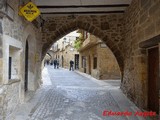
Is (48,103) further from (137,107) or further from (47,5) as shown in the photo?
(47,5)

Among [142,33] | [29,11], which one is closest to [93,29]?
[142,33]

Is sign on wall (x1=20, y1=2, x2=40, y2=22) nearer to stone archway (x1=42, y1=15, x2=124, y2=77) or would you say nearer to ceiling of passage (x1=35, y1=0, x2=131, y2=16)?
ceiling of passage (x1=35, y1=0, x2=131, y2=16)

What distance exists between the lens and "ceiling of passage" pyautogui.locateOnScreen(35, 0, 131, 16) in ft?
21.9

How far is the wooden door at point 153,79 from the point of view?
4.64m

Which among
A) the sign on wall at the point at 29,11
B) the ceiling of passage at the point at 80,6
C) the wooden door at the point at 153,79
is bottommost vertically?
the wooden door at the point at 153,79

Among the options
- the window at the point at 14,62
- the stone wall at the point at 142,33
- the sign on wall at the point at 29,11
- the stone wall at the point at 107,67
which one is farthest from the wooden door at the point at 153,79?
the stone wall at the point at 107,67

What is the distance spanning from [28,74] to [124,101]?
3.27 metres

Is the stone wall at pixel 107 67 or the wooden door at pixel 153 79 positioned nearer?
the wooden door at pixel 153 79

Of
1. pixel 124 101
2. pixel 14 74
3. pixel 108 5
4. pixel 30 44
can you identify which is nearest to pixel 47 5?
pixel 30 44

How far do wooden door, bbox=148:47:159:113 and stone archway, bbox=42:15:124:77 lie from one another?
10.8 ft

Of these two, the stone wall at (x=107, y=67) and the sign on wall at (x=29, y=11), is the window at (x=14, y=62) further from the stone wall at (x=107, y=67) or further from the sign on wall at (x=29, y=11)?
the stone wall at (x=107, y=67)

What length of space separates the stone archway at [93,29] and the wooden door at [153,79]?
3.29m

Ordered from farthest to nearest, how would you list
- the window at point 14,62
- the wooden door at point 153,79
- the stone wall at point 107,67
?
the stone wall at point 107,67 → the window at point 14,62 → the wooden door at point 153,79

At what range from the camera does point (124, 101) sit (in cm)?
610
